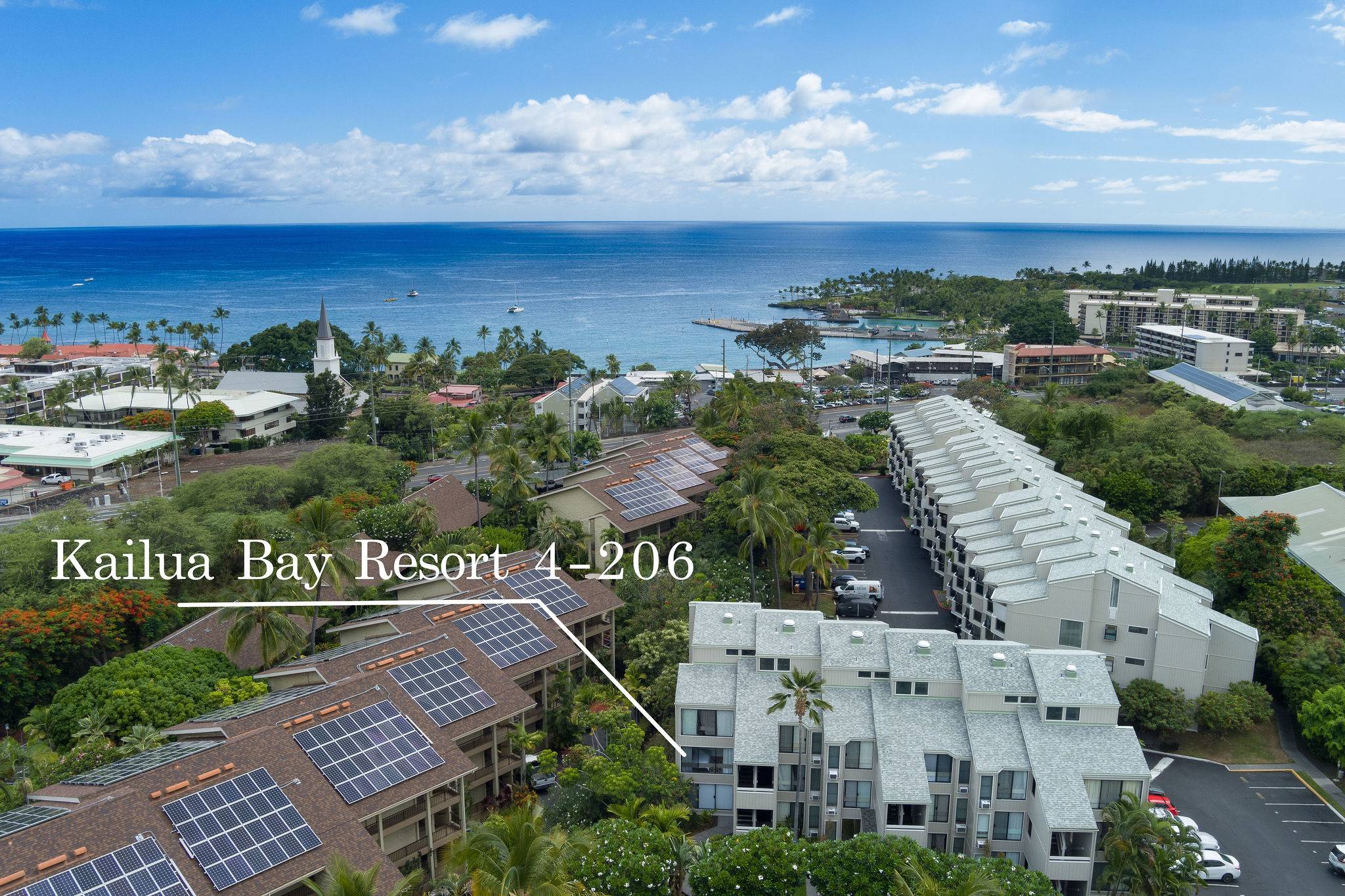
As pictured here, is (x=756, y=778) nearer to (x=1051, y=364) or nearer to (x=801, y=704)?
(x=801, y=704)

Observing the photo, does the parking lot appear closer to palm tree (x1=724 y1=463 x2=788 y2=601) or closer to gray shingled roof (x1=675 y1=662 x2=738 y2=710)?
gray shingled roof (x1=675 y1=662 x2=738 y2=710)

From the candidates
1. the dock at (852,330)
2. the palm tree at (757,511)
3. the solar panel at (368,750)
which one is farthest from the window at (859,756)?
the dock at (852,330)

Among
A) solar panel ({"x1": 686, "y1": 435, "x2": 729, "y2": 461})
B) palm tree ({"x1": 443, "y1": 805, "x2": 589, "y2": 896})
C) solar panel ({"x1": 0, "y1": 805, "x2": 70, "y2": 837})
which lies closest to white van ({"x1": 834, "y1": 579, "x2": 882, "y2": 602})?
solar panel ({"x1": 686, "y1": 435, "x2": 729, "y2": 461})

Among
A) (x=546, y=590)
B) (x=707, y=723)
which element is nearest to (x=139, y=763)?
(x=546, y=590)

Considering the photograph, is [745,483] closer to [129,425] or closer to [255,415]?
[255,415]

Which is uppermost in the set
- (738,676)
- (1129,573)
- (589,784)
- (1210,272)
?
(1210,272)

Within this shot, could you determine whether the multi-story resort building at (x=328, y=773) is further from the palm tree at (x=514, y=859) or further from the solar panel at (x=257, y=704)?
the palm tree at (x=514, y=859)

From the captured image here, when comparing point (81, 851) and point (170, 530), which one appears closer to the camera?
point (81, 851)

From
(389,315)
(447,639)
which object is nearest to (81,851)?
(447,639)
